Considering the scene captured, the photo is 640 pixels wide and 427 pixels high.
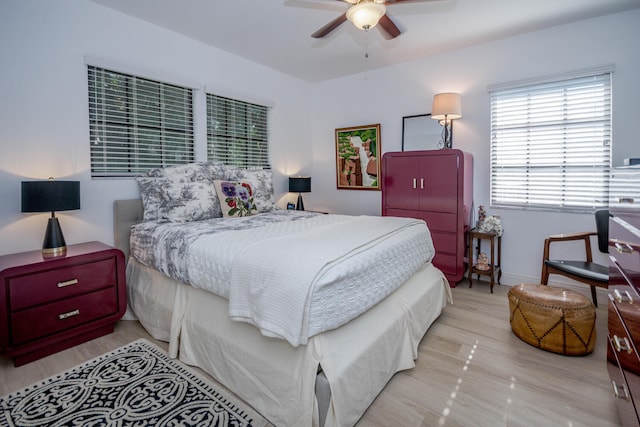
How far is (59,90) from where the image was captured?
2.58m

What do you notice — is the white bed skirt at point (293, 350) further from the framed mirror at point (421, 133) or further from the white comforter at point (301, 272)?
the framed mirror at point (421, 133)

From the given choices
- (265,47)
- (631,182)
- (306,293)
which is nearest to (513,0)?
(631,182)

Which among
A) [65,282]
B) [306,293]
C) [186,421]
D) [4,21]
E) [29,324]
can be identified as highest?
[4,21]

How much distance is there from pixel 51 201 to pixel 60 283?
1.88 feet

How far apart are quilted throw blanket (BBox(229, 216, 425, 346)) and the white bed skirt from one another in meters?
0.14

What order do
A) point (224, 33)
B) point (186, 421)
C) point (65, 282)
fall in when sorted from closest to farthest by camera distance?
1. point (186, 421)
2. point (65, 282)
3. point (224, 33)

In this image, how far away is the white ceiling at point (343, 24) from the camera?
2.76m

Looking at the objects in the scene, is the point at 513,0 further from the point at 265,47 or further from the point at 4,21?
the point at 4,21

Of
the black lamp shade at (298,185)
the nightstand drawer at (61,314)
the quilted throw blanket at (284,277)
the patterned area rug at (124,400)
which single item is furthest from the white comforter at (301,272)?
the black lamp shade at (298,185)

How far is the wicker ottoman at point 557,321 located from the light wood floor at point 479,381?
0.24 feet

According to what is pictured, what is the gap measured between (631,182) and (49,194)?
3312mm

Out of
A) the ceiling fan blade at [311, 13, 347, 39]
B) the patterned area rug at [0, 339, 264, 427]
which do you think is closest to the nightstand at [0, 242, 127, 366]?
the patterned area rug at [0, 339, 264, 427]

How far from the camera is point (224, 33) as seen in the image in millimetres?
3342

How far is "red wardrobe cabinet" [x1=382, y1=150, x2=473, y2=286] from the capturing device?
338 centimetres
